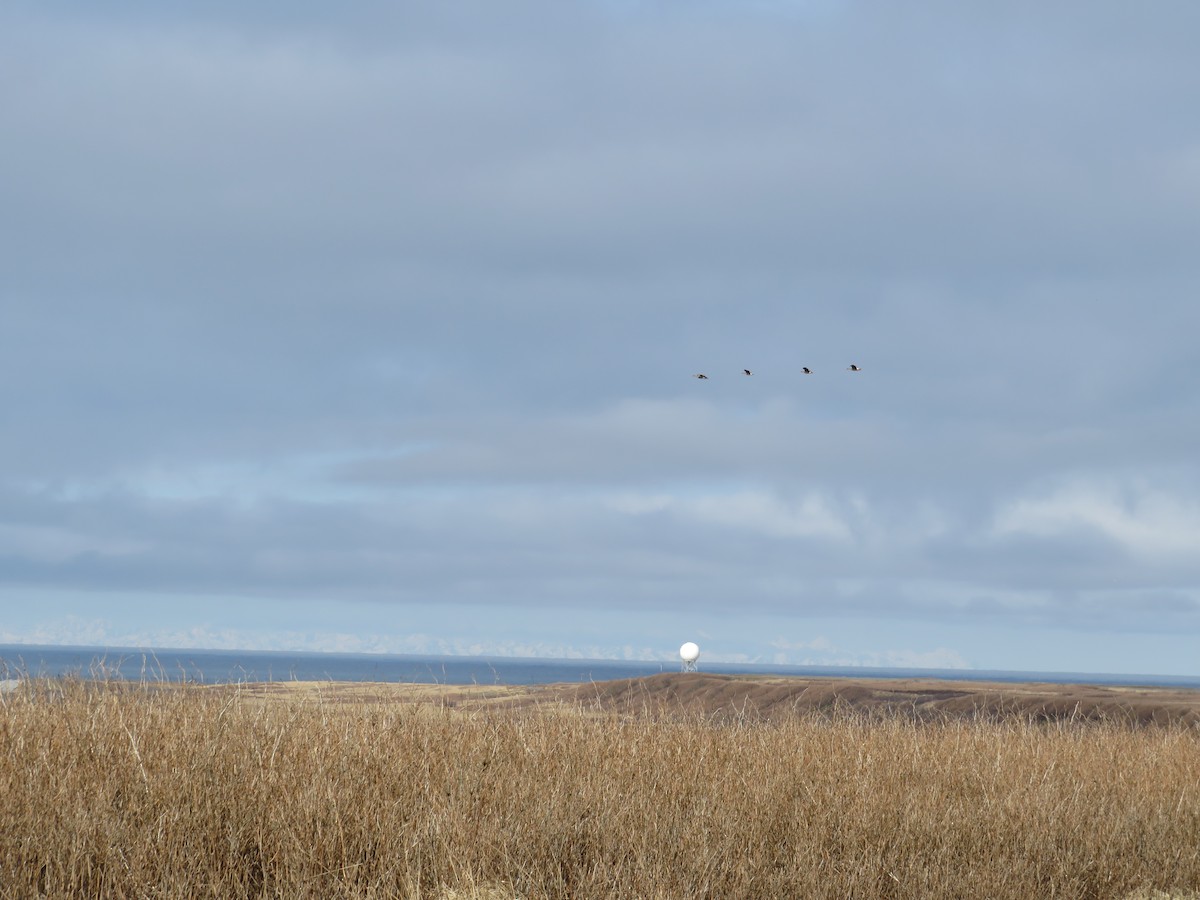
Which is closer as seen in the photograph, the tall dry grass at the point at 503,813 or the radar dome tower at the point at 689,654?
the tall dry grass at the point at 503,813

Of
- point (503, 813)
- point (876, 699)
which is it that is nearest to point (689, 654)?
point (876, 699)

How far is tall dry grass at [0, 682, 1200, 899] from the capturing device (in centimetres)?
969

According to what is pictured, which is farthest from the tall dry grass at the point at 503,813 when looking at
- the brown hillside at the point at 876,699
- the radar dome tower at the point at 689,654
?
the radar dome tower at the point at 689,654

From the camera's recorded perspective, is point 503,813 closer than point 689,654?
Yes

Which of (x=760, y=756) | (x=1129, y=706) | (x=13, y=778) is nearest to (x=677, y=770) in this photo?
(x=760, y=756)

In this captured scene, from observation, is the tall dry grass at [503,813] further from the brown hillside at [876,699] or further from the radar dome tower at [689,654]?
the radar dome tower at [689,654]

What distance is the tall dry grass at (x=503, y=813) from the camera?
9688 millimetres

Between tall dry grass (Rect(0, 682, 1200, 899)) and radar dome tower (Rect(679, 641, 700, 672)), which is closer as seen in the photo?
tall dry grass (Rect(0, 682, 1200, 899))

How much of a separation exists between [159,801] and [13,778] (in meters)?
1.37

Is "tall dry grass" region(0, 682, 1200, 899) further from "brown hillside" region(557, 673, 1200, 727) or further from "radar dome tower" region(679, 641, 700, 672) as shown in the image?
"radar dome tower" region(679, 641, 700, 672)

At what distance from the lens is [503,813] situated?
464 inches

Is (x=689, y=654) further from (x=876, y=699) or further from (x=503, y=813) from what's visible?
(x=503, y=813)

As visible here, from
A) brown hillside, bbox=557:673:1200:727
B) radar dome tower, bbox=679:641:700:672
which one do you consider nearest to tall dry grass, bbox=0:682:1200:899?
brown hillside, bbox=557:673:1200:727

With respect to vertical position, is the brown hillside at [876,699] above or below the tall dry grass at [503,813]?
below
